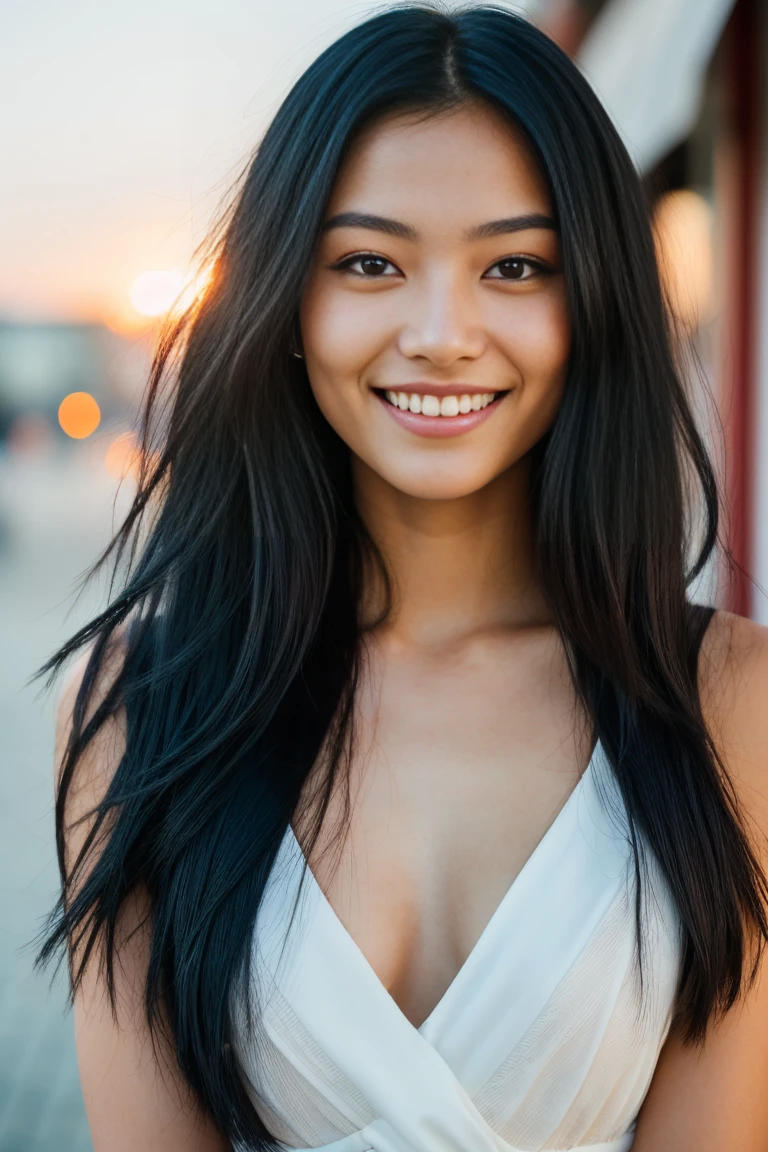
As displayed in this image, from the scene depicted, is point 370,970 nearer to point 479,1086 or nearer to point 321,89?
point 479,1086

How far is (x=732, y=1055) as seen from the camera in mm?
1650

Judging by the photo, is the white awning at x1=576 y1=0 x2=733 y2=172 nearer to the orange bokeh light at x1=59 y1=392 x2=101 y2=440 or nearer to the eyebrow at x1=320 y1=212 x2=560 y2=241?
the eyebrow at x1=320 y1=212 x2=560 y2=241

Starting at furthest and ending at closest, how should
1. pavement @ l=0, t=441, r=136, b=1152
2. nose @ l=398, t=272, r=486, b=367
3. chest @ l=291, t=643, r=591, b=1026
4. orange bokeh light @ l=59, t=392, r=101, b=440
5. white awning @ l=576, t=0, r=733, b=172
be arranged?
orange bokeh light @ l=59, t=392, r=101, b=440
white awning @ l=576, t=0, r=733, b=172
pavement @ l=0, t=441, r=136, b=1152
chest @ l=291, t=643, r=591, b=1026
nose @ l=398, t=272, r=486, b=367

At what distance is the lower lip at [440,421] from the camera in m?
1.64

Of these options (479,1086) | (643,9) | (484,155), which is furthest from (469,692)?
(643,9)

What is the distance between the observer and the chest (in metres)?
1.67

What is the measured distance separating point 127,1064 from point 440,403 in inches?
40.4

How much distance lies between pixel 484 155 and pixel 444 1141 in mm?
1303

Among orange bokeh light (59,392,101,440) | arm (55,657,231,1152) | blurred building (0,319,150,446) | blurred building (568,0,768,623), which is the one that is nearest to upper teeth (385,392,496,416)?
arm (55,657,231,1152)

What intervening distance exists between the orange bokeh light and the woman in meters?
30.2

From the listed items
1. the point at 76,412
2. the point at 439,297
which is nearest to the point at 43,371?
the point at 76,412

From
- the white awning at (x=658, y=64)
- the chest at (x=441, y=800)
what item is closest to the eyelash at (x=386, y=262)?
the chest at (x=441, y=800)

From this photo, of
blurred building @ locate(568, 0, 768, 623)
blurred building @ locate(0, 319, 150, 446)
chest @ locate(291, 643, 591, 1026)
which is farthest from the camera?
blurred building @ locate(0, 319, 150, 446)

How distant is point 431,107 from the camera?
1.63 metres
